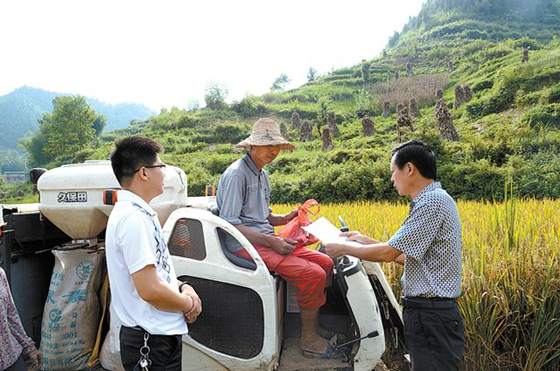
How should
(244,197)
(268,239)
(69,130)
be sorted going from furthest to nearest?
(69,130) → (244,197) → (268,239)

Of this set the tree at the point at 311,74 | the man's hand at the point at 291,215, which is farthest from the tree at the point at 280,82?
the man's hand at the point at 291,215

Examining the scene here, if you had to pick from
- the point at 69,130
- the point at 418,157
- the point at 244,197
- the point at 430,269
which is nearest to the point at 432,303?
the point at 430,269

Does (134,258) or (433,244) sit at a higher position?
(134,258)

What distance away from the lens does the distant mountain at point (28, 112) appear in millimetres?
93431

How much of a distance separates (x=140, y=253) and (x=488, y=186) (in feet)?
36.8

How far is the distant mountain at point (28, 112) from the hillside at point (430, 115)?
47.9 m

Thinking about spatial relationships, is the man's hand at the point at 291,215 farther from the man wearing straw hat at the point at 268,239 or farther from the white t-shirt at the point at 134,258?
the white t-shirt at the point at 134,258

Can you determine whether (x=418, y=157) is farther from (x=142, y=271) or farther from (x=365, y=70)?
(x=365, y=70)

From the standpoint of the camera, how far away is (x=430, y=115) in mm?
22906

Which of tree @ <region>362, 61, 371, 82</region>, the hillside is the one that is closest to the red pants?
the hillside

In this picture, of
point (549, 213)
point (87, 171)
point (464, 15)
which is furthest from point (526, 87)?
point (464, 15)

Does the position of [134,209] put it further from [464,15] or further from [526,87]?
[464,15]

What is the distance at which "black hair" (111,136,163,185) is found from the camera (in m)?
1.65

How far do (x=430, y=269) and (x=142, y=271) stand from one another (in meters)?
1.30
